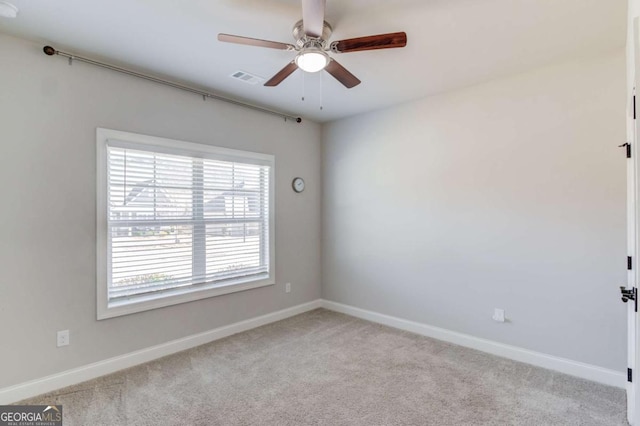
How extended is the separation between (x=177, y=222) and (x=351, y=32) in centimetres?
238

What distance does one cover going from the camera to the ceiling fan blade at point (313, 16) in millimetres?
1704

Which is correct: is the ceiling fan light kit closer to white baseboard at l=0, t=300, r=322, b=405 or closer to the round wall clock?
the round wall clock

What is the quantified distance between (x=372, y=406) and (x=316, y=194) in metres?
2.94

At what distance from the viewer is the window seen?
286 cm

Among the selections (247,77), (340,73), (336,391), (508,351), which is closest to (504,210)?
(508,351)

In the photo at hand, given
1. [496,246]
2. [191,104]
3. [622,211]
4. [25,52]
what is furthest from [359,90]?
[25,52]

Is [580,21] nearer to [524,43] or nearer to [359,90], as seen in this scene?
[524,43]

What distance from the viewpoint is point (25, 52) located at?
2.45 metres

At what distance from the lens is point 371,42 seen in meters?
2.01

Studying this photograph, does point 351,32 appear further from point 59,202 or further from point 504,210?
point 59,202

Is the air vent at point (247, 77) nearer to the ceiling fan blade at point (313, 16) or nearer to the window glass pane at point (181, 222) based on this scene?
the window glass pane at point (181, 222)

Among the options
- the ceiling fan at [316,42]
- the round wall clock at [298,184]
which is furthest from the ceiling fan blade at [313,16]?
the round wall clock at [298,184]

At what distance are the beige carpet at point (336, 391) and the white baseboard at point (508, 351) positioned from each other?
0.09 m

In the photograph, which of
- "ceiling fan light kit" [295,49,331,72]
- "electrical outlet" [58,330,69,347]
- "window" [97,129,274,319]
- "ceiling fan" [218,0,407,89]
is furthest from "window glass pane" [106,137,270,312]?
"ceiling fan light kit" [295,49,331,72]
